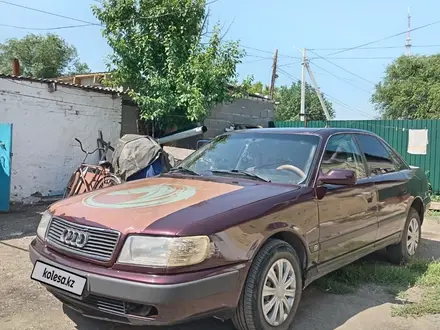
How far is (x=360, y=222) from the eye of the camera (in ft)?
13.4

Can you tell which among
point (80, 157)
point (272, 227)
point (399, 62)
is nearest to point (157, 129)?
point (80, 157)

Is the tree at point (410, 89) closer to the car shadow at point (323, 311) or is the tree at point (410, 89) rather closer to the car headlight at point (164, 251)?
the car shadow at point (323, 311)

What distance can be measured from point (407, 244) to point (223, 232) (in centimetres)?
343

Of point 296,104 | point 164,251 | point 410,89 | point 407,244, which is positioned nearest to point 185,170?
point 164,251

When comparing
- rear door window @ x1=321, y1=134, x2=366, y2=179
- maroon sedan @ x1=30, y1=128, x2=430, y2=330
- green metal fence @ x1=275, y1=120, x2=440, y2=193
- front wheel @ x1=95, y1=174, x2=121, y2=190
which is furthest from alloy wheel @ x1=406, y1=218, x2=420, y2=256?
green metal fence @ x1=275, y1=120, x2=440, y2=193

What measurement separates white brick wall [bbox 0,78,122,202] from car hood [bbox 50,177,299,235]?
605 centimetres

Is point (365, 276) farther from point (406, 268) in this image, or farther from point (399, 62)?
point (399, 62)

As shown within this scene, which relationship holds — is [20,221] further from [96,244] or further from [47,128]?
[96,244]

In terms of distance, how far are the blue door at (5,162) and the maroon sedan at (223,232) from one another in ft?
15.7

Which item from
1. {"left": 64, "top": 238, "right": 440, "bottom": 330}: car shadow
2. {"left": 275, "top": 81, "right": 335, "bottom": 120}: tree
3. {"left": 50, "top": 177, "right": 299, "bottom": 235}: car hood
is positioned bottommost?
{"left": 64, "top": 238, "right": 440, "bottom": 330}: car shadow

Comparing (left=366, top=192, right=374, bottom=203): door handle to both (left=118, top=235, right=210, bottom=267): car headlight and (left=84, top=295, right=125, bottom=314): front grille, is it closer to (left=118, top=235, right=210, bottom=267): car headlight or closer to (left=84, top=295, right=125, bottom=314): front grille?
(left=118, top=235, right=210, bottom=267): car headlight

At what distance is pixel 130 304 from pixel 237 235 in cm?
78

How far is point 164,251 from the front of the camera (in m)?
2.54

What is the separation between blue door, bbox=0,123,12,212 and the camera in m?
7.66
